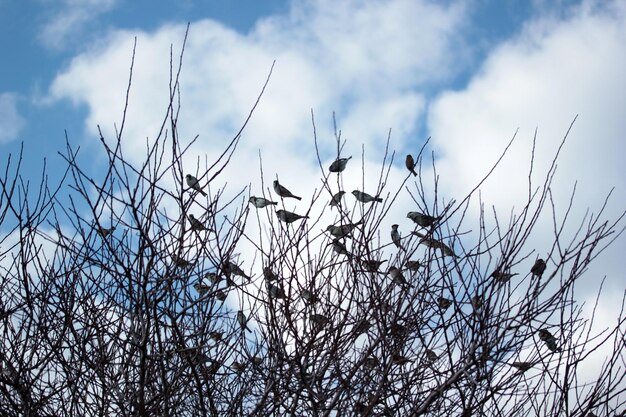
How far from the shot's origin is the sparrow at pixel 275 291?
14.5ft

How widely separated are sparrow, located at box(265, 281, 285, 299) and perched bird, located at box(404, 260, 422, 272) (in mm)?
961

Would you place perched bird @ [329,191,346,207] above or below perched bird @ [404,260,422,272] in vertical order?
above

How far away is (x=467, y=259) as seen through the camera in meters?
4.67

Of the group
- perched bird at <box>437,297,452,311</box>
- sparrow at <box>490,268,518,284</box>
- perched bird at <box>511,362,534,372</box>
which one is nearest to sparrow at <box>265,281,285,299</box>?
perched bird at <box>437,297,452,311</box>

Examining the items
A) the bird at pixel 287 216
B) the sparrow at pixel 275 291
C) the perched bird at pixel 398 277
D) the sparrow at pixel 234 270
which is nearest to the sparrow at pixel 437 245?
the perched bird at pixel 398 277

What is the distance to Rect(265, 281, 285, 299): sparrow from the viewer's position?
173 inches

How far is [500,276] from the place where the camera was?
4391 millimetres

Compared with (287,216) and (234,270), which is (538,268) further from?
(234,270)

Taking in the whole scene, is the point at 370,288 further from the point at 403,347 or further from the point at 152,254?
the point at 152,254

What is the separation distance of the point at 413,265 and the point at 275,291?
3.38 ft

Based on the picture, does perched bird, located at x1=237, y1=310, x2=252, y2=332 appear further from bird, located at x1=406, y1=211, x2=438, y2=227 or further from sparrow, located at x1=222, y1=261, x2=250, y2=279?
bird, located at x1=406, y1=211, x2=438, y2=227

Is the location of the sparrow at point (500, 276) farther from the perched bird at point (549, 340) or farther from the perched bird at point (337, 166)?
the perched bird at point (337, 166)

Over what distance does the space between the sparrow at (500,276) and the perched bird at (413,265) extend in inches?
21.9

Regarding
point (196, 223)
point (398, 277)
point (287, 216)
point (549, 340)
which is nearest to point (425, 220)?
point (398, 277)
